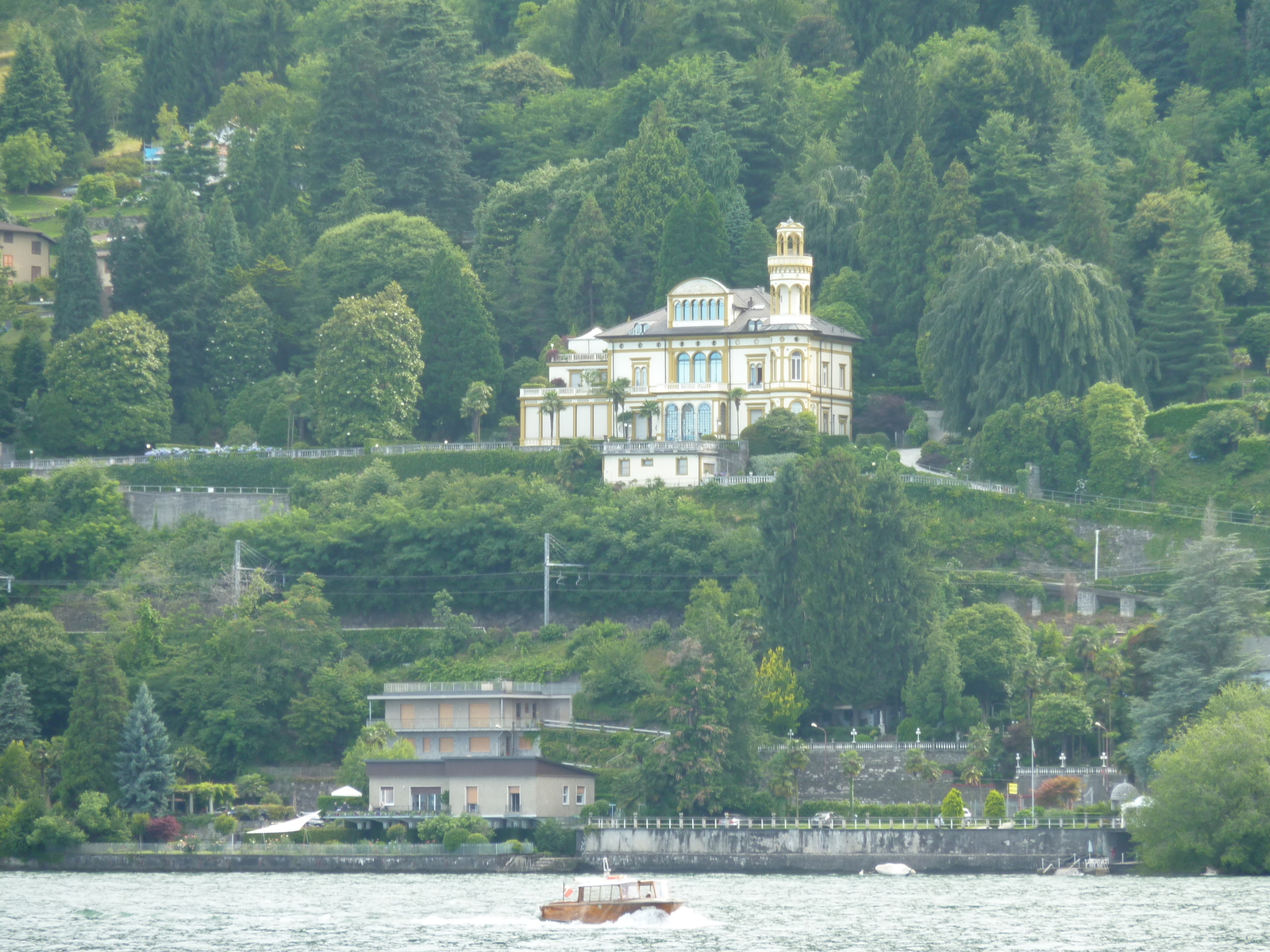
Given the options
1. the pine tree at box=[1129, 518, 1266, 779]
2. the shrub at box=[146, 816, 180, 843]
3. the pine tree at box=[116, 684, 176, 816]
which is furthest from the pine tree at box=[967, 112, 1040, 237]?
the shrub at box=[146, 816, 180, 843]

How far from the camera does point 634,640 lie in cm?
9269

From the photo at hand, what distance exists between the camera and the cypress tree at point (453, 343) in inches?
4434

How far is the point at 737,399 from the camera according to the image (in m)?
108

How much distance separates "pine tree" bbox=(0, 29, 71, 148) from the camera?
153125 millimetres

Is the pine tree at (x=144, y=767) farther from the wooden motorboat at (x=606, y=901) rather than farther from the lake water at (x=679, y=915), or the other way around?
the wooden motorboat at (x=606, y=901)

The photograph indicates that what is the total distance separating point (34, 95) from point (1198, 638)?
318 ft

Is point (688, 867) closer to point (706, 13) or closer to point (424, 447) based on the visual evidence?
point (424, 447)

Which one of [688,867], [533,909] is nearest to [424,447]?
[688,867]

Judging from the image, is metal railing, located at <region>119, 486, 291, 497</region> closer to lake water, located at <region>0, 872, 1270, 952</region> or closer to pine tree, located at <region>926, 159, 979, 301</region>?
pine tree, located at <region>926, 159, 979, 301</region>

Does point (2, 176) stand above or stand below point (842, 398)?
above

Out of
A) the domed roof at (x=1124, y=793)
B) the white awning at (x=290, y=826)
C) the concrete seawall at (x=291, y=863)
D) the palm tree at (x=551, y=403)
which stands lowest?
the concrete seawall at (x=291, y=863)

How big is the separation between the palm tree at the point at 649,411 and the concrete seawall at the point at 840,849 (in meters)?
31.6

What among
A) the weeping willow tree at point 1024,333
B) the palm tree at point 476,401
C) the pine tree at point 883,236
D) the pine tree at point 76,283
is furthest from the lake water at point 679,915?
the pine tree at point 76,283

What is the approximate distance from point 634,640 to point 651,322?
22.1 meters
